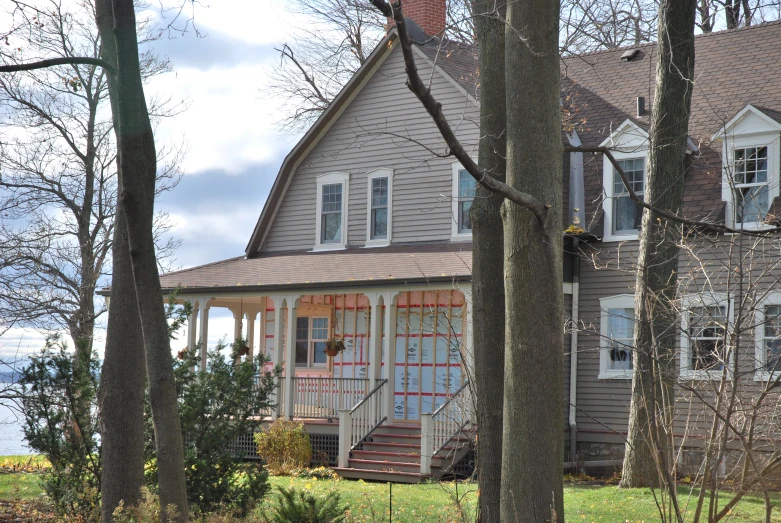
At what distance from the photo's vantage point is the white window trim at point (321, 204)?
2058 cm

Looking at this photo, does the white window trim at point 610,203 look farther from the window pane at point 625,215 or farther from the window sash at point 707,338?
the window sash at point 707,338

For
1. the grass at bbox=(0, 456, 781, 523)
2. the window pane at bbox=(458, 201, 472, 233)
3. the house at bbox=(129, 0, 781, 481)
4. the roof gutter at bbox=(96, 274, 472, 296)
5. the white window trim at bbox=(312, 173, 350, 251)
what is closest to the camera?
the grass at bbox=(0, 456, 781, 523)

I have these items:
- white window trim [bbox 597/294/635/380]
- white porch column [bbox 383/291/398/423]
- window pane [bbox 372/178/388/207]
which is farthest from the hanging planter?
white window trim [bbox 597/294/635/380]

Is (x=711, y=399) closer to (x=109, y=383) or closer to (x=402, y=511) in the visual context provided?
(x=402, y=511)

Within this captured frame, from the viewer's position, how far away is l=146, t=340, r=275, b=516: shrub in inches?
343

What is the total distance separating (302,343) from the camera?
21.4 meters

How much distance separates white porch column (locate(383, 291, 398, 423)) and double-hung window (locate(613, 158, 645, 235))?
191 inches

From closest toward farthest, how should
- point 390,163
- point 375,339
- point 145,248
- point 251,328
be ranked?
point 145,248
point 375,339
point 390,163
point 251,328

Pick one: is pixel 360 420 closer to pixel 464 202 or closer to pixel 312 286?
pixel 312 286

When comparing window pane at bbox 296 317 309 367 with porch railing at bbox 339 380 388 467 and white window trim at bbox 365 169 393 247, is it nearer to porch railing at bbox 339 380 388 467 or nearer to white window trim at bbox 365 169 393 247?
white window trim at bbox 365 169 393 247

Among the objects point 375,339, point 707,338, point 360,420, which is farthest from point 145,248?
point 375,339

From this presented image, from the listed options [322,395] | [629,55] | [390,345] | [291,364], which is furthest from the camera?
[629,55]

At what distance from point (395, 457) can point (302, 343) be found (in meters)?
6.10

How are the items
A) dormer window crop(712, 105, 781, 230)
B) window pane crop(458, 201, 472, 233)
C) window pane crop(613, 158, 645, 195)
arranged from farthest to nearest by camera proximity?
window pane crop(458, 201, 472, 233), window pane crop(613, 158, 645, 195), dormer window crop(712, 105, 781, 230)
